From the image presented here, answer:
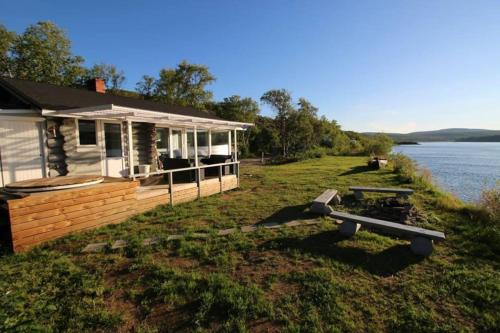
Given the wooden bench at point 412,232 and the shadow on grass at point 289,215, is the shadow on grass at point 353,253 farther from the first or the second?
the shadow on grass at point 289,215

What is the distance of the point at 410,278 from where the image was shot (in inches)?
120

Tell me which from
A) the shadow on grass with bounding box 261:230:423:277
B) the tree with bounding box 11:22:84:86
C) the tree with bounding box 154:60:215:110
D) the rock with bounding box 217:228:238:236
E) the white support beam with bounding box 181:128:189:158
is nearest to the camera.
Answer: the shadow on grass with bounding box 261:230:423:277

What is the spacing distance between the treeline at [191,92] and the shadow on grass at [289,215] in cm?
1658

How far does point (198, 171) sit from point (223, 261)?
15.1ft

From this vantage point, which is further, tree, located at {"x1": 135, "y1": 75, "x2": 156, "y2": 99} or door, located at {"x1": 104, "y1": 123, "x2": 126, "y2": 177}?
tree, located at {"x1": 135, "y1": 75, "x2": 156, "y2": 99}

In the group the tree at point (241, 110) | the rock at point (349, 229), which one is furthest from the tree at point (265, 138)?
the rock at point (349, 229)

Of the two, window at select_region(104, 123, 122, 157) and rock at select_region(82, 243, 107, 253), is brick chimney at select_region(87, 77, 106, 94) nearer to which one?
window at select_region(104, 123, 122, 157)

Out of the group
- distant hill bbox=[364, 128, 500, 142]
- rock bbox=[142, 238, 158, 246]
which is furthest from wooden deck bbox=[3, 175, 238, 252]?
distant hill bbox=[364, 128, 500, 142]

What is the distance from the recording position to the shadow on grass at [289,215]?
5.31 metres

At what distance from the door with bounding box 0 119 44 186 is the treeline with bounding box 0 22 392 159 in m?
18.6

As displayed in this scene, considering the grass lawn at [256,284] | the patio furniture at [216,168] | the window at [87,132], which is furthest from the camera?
the patio furniture at [216,168]

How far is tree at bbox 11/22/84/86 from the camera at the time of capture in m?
20.1

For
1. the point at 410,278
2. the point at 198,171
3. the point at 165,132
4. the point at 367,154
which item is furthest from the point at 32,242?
the point at 367,154

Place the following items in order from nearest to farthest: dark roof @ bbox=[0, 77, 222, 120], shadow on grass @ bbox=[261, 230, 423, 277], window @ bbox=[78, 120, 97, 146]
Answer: shadow on grass @ bbox=[261, 230, 423, 277], dark roof @ bbox=[0, 77, 222, 120], window @ bbox=[78, 120, 97, 146]
